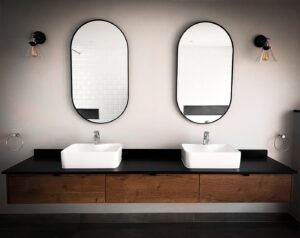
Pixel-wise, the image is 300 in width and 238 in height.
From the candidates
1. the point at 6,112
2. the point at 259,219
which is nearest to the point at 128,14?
the point at 6,112

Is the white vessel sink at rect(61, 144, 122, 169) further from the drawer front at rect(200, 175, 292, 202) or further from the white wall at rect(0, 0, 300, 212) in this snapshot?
the drawer front at rect(200, 175, 292, 202)

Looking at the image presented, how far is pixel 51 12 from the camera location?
6.95ft

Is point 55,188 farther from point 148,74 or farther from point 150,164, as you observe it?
point 148,74

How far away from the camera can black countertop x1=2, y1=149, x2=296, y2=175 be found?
5.64ft

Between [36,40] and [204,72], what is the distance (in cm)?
163

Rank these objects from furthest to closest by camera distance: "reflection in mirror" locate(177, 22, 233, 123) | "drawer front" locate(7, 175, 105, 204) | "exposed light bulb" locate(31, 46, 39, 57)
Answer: "reflection in mirror" locate(177, 22, 233, 123) → "exposed light bulb" locate(31, 46, 39, 57) → "drawer front" locate(7, 175, 105, 204)

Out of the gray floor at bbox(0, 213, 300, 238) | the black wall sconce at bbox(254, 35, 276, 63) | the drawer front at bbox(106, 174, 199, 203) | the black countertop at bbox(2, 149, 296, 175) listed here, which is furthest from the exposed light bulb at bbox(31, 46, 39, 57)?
the black wall sconce at bbox(254, 35, 276, 63)

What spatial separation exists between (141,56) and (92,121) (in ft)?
2.60

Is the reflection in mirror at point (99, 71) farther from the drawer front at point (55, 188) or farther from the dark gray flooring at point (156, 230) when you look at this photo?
the dark gray flooring at point (156, 230)

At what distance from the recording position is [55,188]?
1705 mm

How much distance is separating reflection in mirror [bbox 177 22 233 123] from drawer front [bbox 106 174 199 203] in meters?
0.70

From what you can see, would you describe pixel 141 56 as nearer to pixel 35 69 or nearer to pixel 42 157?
pixel 35 69

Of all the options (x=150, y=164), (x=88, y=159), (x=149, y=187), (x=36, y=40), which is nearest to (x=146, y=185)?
(x=149, y=187)

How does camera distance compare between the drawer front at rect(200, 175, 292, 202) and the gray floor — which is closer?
the drawer front at rect(200, 175, 292, 202)
